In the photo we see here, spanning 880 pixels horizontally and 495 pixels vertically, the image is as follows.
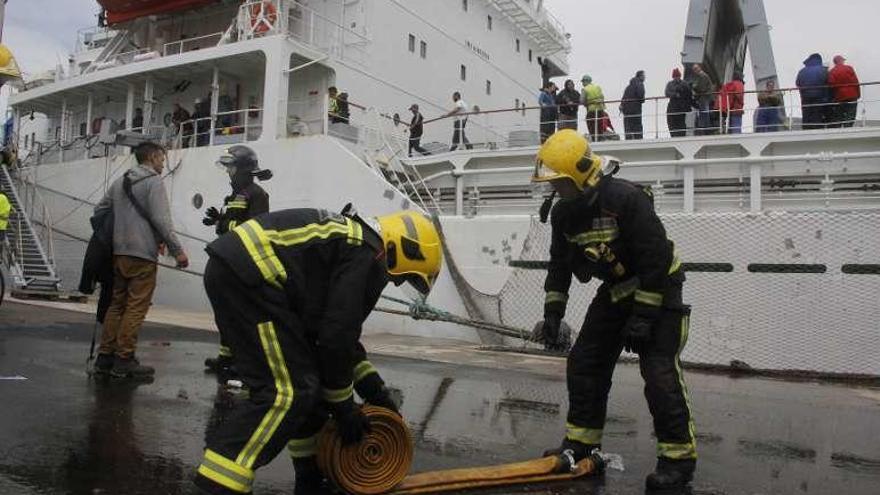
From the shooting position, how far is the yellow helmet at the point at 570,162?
11.3 ft

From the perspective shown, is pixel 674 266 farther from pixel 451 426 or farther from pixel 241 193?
pixel 241 193

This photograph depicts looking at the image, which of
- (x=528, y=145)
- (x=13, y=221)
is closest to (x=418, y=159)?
(x=528, y=145)

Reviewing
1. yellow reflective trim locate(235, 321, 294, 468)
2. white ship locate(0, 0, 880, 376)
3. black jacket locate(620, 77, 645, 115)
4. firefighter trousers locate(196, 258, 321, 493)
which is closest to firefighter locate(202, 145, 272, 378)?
white ship locate(0, 0, 880, 376)

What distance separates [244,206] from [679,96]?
8.18 metres

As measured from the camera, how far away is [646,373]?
3.46 meters

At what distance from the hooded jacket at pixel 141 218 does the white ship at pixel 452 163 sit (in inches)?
96.0

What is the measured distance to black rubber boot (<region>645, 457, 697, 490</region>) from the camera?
3.23 metres

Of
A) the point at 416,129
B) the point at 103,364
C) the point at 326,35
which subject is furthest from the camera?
the point at 326,35

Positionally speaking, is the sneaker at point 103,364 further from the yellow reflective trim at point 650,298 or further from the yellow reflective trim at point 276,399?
the yellow reflective trim at point 650,298

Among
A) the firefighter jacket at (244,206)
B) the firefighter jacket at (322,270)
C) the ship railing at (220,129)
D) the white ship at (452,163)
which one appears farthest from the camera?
the ship railing at (220,129)

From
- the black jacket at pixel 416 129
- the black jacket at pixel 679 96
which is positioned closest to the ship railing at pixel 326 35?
the black jacket at pixel 416 129

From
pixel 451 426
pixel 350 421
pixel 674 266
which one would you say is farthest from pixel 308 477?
pixel 674 266

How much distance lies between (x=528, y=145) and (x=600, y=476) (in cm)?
930

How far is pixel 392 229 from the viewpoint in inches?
113
